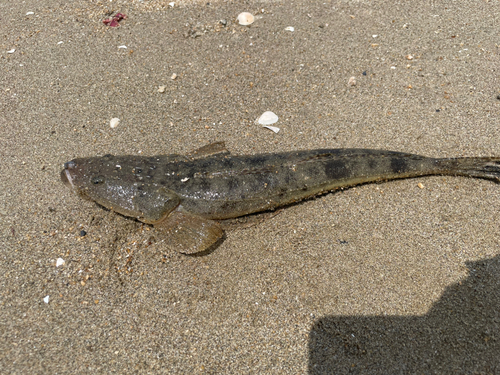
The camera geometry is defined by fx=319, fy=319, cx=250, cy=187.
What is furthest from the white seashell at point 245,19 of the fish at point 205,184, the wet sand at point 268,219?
the fish at point 205,184

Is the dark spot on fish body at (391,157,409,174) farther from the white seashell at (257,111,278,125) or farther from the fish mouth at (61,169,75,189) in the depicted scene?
the fish mouth at (61,169,75,189)

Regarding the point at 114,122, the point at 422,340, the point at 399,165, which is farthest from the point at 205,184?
the point at 422,340

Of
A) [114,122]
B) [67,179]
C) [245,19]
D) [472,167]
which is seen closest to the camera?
[67,179]

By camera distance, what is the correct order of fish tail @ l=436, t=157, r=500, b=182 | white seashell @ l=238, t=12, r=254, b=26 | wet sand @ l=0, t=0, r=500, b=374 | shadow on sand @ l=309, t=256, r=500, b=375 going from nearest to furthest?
1. shadow on sand @ l=309, t=256, r=500, b=375
2. wet sand @ l=0, t=0, r=500, b=374
3. fish tail @ l=436, t=157, r=500, b=182
4. white seashell @ l=238, t=12, r=254, b=26

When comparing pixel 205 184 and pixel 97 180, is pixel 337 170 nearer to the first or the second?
pixel 205 184

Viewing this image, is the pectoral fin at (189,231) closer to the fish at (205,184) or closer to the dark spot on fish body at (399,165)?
the fish at (205,184)

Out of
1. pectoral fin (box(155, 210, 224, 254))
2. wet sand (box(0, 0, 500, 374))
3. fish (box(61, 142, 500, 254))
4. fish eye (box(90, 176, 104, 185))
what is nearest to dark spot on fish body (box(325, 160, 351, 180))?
fish (box(61, 142, 500, 254))

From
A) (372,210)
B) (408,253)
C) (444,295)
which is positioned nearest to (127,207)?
(372,210)
